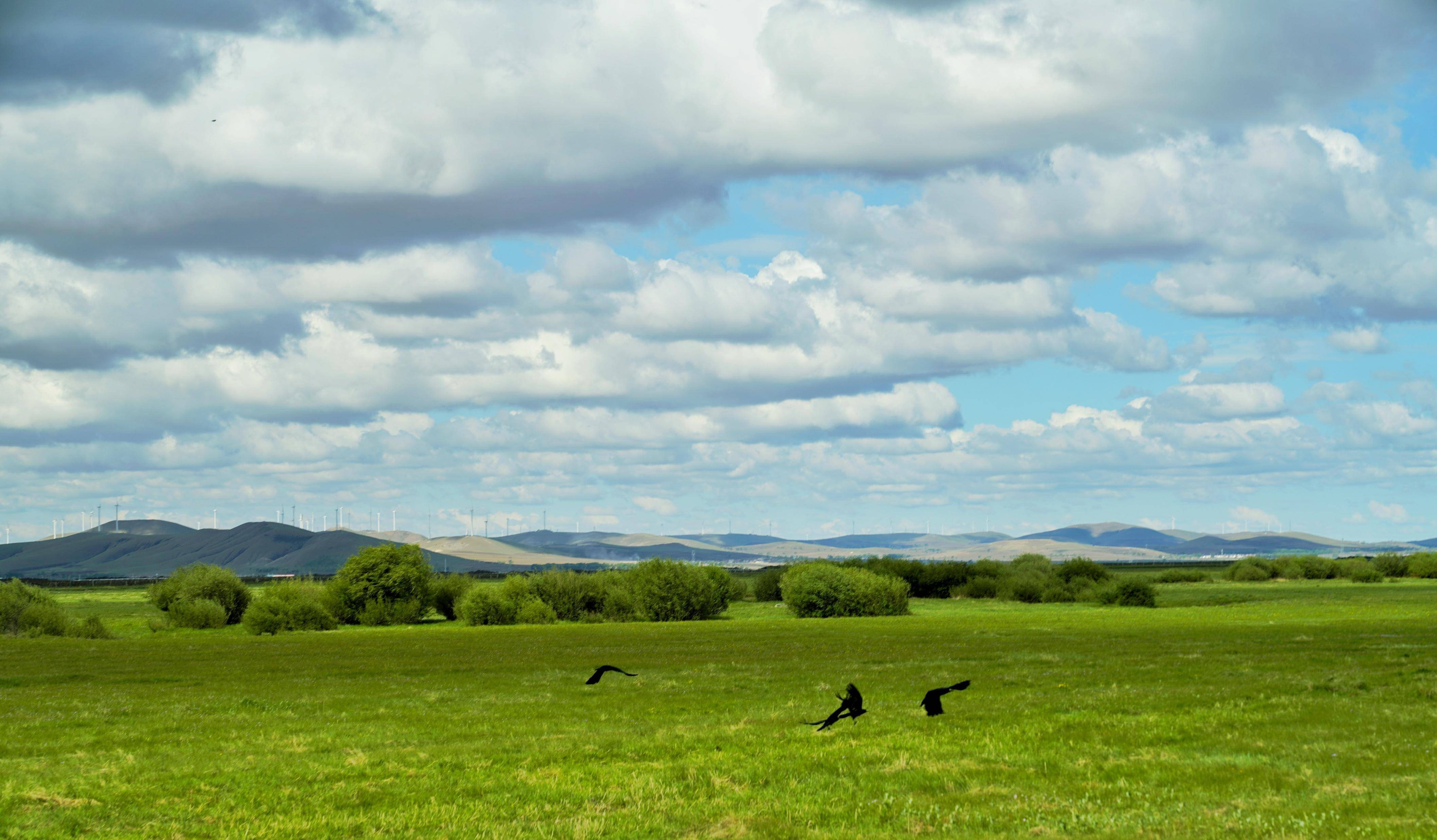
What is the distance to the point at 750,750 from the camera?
75.7 ft

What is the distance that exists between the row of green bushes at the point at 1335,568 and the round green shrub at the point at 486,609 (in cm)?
12783

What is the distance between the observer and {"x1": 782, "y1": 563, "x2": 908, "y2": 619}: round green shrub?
412 ft

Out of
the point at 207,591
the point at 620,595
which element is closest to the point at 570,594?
the point at 620,595

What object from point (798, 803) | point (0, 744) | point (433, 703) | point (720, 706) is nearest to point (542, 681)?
point (433, 703)

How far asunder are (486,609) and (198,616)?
32.6 metres

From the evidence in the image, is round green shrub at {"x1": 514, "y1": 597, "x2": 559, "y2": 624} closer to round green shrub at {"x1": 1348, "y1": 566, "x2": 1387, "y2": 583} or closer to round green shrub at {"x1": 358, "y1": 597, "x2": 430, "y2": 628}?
round green shrub at {"x1": 358, "y1": 597, "x2": 430, "y2": 628}

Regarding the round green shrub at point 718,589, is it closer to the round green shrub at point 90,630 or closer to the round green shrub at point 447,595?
the round green shrub at point 447,595

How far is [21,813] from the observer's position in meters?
17.9

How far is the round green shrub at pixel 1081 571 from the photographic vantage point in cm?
15912

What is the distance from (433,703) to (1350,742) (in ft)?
80.5

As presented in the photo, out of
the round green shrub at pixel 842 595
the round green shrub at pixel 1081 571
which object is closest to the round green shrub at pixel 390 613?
the round green shrub at pixel 842 595

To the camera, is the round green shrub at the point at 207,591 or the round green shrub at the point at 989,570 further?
the round green shrub at the point at 989,570

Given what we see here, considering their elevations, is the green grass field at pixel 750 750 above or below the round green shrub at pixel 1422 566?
above

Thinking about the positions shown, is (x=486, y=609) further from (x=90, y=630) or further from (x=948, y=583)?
(x=948, y=583)
